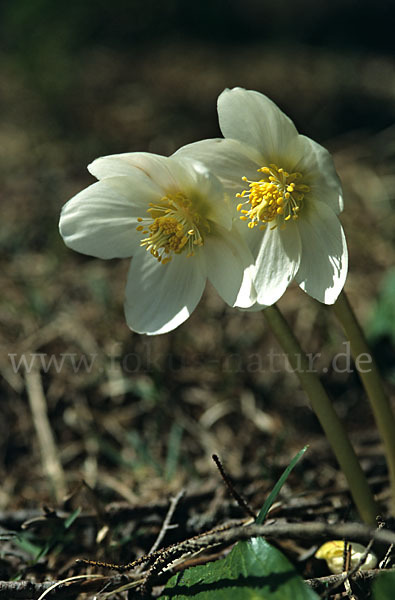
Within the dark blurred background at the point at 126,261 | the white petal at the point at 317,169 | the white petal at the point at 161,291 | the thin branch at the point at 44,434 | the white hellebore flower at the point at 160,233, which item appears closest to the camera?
the white petal at the point at 317,169

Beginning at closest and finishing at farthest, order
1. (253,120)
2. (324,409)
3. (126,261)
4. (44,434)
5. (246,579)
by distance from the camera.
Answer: (246,579)
(253,120)
(324,409)
(44,434)
(126,261)

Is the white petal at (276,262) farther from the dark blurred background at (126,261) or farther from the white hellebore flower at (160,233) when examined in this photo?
the dark blurred background at (126,261)

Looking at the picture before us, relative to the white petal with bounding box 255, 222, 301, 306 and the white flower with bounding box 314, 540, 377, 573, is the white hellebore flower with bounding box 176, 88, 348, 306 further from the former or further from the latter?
the white flower with bounding box 314, 540, 377, 573

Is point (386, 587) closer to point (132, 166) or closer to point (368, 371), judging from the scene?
point (368, 371)

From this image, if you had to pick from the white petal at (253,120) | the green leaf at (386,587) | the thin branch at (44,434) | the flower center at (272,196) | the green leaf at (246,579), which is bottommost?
Answer: the thin branch at (44,434)

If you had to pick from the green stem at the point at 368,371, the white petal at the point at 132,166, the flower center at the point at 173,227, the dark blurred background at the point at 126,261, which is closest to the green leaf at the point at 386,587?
the green stem at the point at 368,371

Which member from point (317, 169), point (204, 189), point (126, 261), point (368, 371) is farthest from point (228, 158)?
point (126, 261)

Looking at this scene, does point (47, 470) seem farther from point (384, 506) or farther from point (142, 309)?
point (384, 506)

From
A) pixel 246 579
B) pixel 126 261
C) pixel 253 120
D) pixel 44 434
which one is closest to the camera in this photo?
pixel 246 579
